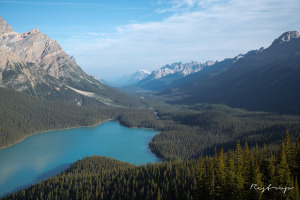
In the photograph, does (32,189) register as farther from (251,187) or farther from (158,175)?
(251,187)

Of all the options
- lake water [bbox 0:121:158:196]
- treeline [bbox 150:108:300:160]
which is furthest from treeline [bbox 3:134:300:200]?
treeline [bbox 150:108:300:160]

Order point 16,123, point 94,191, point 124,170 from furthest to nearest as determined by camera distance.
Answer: point 16,123, point 124,170, point 94,191

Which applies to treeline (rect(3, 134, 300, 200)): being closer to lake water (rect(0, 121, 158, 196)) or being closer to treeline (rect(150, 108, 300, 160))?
lake water (rect(0, 121, 158, 196))

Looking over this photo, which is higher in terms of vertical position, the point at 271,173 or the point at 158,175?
the point at 271,173

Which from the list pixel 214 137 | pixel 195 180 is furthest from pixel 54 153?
pixel 195 180

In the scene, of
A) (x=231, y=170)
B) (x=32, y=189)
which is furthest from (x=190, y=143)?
(x=231, y=170)
